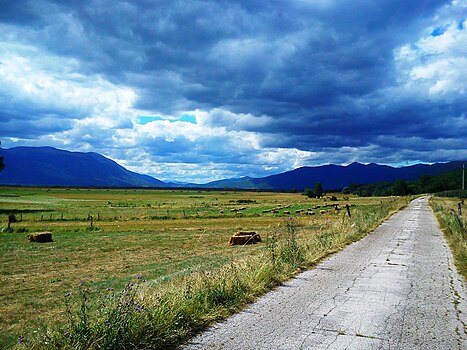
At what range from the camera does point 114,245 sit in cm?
2834

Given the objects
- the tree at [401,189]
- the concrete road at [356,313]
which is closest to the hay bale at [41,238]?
the concrete road at [356,313]

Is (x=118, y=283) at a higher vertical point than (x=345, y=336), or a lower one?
lower

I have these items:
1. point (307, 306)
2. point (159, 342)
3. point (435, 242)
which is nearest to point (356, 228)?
point (435, 242)

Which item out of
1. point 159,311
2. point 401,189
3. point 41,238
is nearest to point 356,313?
point 159,311

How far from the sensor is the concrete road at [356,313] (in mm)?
5648

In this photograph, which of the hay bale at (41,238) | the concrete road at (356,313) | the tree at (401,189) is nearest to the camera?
the concrete road at (356,313)

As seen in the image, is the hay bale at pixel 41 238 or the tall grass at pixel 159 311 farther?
the hay bale at pixel 41 238

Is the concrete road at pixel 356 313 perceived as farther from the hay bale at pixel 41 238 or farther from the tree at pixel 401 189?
the tree at pixel 401 189

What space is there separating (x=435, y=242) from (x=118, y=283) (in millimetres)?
14039

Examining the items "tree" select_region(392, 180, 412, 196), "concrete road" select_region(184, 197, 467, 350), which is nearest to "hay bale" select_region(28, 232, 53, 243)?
"concrete road" select_region(184, 197, 467, 350)

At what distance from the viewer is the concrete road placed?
5648 mm

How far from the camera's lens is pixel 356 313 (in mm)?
7094

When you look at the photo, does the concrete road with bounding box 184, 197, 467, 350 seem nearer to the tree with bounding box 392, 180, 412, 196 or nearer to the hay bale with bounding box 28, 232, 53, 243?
the hay bale with bounding box 28, 232, 53, 243

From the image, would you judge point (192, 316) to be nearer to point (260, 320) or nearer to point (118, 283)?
point (260, 320)
